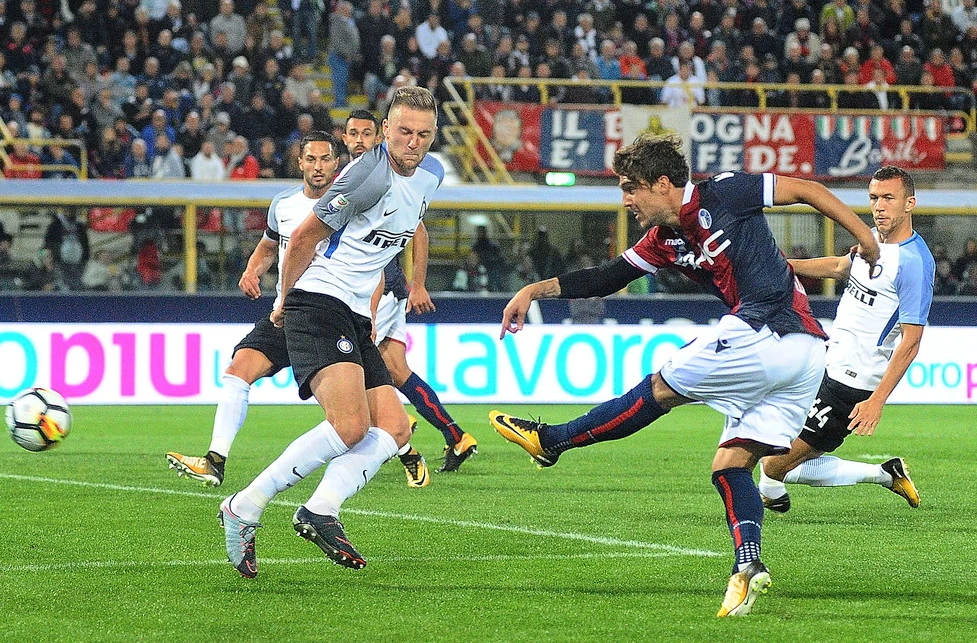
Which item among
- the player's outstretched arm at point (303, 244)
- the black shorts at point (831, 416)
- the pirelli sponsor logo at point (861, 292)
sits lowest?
the black shorts at point (831, 416)

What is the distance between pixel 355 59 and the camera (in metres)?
21.7

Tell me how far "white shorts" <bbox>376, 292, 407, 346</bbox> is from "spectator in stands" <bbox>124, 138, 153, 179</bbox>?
10.1m

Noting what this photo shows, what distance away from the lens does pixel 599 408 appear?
5.80 meters

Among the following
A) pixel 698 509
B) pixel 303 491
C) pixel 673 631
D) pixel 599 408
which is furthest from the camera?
pixel 303 491

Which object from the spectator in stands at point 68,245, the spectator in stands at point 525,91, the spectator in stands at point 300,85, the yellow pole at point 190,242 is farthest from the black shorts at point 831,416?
the spectator in stands at point 300,85

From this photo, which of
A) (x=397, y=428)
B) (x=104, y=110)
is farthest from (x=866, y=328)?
(x=104, y=110)

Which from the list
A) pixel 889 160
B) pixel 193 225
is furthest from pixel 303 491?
pixel 889 160

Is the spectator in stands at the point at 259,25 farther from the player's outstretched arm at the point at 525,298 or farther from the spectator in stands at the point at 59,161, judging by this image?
the player's outstretched arm at the point at 525,298

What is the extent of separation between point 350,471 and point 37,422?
130 inches

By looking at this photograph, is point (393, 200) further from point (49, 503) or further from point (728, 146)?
point (728, 146)

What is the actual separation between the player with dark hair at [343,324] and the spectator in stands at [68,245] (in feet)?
42.3

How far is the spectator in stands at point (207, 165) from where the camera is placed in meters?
19.6

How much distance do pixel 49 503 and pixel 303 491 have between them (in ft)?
5.08

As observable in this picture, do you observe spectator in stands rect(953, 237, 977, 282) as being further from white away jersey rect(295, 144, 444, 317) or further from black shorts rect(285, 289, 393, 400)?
black shorts rect(285, 289, 393, 400)
